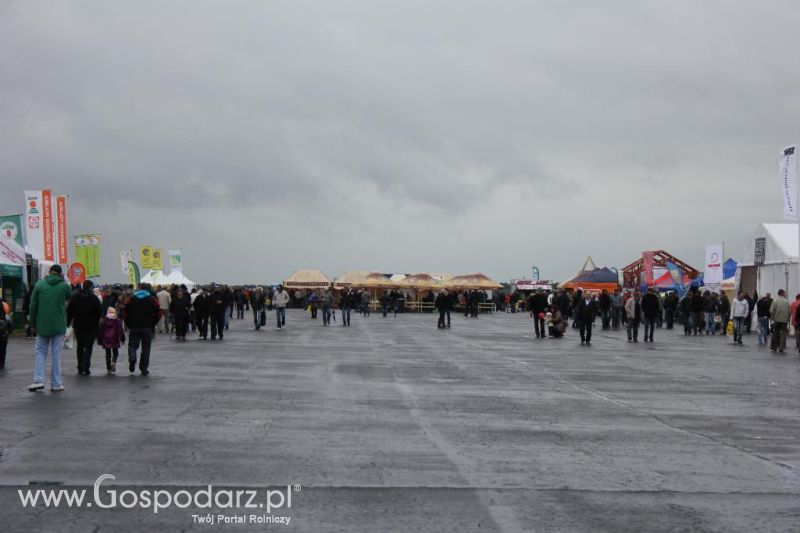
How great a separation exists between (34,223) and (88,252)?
18.9ft

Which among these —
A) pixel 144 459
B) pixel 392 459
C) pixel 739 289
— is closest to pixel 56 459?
pixel 144 459

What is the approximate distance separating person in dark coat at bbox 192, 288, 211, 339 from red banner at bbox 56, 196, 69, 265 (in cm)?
805

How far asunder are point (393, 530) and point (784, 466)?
4.47 meters

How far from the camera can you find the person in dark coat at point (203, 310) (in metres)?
29.1

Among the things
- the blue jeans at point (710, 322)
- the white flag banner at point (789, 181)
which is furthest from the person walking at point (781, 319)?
the blue jeans at point (710, 322)

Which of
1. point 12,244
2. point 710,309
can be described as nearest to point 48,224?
point 12,244

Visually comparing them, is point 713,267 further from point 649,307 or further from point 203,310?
point 203,310

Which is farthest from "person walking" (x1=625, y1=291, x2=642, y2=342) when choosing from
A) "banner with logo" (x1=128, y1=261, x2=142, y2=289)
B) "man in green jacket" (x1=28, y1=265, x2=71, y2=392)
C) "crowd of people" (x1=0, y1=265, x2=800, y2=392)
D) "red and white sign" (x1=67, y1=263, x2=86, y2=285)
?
"banner with logo" (x1=128, y1=261, x2=142, y2=289)

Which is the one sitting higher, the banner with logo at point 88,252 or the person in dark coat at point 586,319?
the banner with logo at point 88,252

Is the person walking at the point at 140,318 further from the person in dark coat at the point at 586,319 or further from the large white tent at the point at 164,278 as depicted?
the large white tent at the point at 164,278

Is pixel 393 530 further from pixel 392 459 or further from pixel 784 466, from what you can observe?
pixel 784 466

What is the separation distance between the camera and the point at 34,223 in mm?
33969

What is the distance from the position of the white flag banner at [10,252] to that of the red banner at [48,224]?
3.67m

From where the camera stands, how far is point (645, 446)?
31.6ft
